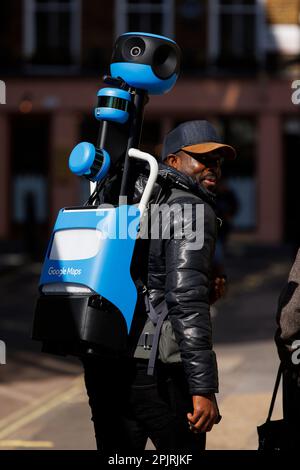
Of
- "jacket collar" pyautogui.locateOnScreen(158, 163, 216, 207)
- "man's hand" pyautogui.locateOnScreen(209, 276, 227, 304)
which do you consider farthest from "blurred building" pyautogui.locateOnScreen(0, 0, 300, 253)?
"jacket collar" pyautogui.locateOnScreen(158, 163, 216, 207)

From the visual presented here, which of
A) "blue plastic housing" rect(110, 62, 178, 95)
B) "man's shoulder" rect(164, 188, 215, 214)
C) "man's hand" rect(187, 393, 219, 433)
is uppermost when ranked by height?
"blue plastic housing" rect(110, 62, 178, 95)

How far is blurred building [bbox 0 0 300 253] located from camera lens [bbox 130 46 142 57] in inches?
773

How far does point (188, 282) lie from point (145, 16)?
70.4 ft

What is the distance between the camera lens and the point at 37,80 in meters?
23.5

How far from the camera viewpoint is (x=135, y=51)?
3.61m

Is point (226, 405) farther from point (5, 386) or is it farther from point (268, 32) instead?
point (268, 32)

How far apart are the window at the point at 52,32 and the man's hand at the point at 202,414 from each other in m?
21.2

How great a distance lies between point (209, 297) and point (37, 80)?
20.5 m

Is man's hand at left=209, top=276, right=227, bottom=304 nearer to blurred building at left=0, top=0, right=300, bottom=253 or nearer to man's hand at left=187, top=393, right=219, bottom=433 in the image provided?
man's hand at left=187, top=393, right=219, bottom=433

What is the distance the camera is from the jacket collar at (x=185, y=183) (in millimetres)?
3482

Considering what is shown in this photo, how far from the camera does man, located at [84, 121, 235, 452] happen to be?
333 cm

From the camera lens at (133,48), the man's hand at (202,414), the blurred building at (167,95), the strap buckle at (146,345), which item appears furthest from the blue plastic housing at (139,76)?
the blurred building at (167,95)

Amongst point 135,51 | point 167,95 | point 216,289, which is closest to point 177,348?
point 216,289

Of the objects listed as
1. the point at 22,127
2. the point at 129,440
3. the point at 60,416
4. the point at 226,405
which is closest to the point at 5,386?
the point at 60,416
